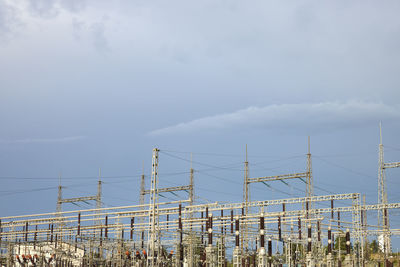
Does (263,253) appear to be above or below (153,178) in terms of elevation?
below

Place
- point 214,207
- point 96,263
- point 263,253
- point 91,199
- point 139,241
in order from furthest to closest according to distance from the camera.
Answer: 1. point 91,199
2. point 96,263
3. point 139,241
4. point 214,207
5. point 263,253

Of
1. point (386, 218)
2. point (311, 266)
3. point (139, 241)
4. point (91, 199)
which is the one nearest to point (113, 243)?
point (139, 241)

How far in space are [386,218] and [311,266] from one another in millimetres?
17885

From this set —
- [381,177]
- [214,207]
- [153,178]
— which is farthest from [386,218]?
[153,178]

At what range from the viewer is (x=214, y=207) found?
2103 inches

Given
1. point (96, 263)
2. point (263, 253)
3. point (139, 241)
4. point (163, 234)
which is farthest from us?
point (96, 263)

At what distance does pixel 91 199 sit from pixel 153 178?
2955cm

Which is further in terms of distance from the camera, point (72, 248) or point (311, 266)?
point (72, 248)

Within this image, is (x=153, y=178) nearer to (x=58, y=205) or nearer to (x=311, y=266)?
(x=311, y=266)

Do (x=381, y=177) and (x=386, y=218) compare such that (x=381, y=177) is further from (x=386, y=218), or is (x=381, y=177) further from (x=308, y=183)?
(x=308, y=183)

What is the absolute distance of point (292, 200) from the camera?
Result: 1914 inches

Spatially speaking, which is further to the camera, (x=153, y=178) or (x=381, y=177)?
(x=381, y=177)

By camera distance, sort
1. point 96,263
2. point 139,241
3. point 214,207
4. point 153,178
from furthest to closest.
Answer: point 96,263, point 139,241, point 214,207, point 153,178

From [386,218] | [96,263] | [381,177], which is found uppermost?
[381,177]
